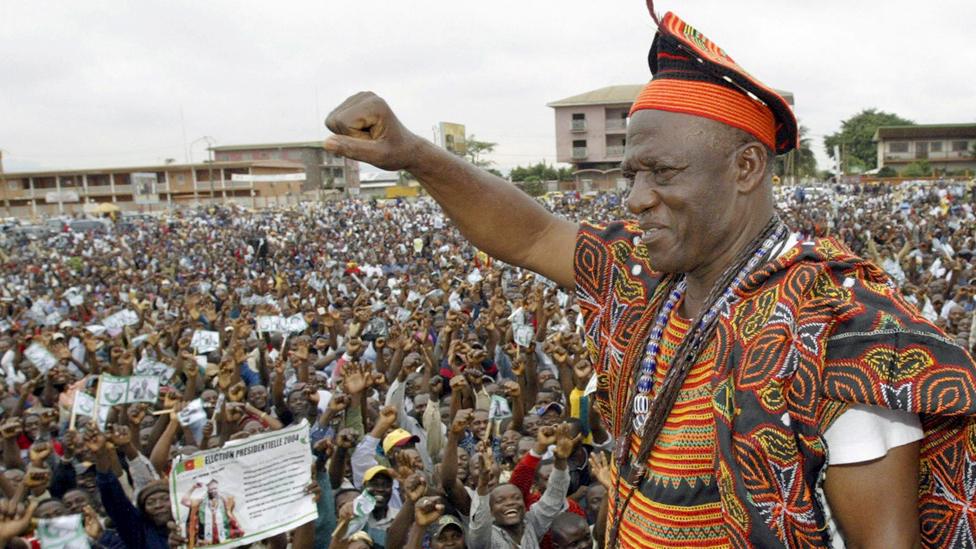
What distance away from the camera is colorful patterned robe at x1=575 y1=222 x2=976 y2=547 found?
0.93m

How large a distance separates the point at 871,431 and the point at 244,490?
3000 millimetres

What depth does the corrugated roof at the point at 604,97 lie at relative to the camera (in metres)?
49.4

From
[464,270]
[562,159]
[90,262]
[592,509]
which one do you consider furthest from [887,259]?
[562,159]

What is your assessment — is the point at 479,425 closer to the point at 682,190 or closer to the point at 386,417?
the point at 386,417

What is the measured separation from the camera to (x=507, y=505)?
3379 mm

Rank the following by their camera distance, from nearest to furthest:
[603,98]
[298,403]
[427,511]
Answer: [427,511]
[298,403]
[603,98]

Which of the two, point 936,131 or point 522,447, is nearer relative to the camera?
point 522,447

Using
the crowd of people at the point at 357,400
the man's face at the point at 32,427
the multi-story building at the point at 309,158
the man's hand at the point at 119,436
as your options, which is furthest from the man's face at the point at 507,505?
the multi-story building at the point at 309,158

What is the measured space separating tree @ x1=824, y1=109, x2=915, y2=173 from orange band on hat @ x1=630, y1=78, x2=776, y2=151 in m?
50.3

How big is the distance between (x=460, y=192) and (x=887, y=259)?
10184 mm

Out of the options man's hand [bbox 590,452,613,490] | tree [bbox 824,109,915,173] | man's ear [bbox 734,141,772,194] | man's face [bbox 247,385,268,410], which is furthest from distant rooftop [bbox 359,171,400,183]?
man's ear [bbox 734,141,772,194]

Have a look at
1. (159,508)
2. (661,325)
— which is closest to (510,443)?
(159,508)

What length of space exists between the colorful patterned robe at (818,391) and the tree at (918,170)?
41.1 meters

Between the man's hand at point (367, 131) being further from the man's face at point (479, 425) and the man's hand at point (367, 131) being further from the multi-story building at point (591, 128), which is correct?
the multi-story building at point (591, 128)
